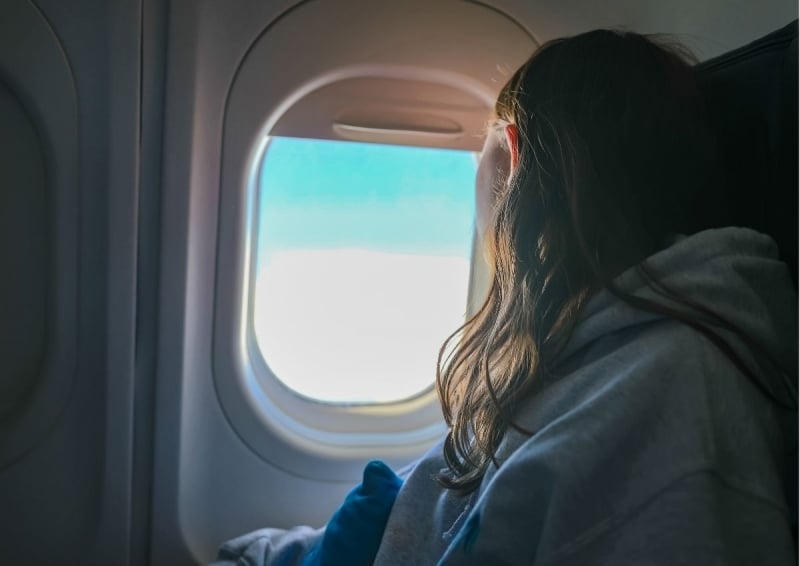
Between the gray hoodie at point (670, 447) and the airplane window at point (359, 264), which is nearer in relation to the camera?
the gray hoodie at point (670, 447)

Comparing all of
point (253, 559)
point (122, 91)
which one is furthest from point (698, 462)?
point (122, 91)

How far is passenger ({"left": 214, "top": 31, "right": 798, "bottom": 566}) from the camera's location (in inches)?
28.6

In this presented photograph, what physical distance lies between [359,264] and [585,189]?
64 cm

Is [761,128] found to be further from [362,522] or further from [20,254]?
[20,254]

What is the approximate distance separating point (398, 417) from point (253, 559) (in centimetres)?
35

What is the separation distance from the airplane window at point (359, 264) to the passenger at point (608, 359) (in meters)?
0.37

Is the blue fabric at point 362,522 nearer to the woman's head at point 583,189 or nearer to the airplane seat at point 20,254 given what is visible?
the woman's head at point 583,189

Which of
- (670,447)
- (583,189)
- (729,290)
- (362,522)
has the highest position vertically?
(583,189)

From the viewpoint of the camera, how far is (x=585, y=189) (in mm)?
892

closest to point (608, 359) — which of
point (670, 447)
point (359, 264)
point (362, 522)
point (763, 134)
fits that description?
point (670, 447)

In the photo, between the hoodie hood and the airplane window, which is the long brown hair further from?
the airplane window

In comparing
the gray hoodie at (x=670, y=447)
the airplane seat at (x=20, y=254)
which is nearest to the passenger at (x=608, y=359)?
the gray hoodie at (x=670, y=447)

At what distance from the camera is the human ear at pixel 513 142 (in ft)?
3.19

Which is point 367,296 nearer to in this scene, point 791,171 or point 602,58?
point 602,58
